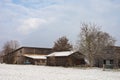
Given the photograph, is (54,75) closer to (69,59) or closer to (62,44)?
(69,59)

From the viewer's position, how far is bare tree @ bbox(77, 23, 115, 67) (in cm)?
6506

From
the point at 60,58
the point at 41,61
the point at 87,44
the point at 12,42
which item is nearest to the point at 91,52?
the point at 87,44

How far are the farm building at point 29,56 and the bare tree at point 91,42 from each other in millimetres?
29304

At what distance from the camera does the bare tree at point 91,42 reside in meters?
65.1

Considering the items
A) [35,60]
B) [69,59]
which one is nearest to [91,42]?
[69,59]

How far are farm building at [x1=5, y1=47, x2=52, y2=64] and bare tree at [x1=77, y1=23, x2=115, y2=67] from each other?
96.1ft

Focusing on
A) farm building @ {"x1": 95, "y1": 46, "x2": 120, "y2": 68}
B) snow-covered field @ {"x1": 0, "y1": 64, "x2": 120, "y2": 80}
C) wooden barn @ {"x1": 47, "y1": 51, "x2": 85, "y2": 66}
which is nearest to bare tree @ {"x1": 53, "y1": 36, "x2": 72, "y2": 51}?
wooden barn @ {"x1": 47, "y1": 51, "x2": 85, "y2": 66}

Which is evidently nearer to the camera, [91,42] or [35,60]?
[91,42]

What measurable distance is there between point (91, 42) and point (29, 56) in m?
36.4

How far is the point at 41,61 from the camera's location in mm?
93188

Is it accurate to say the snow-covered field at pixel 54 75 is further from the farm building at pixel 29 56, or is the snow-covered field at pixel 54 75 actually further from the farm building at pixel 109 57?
the farm building at pixel 29 56

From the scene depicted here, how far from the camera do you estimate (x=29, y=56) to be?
9531 centimetres

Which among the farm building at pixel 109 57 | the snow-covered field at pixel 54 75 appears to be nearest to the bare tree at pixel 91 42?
the farm building at pixel 109 57

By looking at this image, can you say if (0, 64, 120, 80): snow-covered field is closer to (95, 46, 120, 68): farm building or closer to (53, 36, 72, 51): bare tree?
(95, 46, 120, 68): farm building
